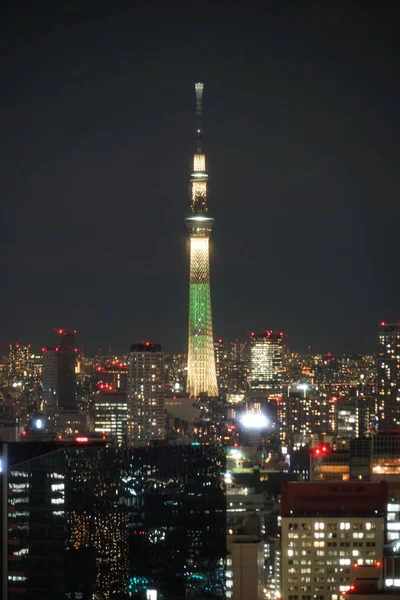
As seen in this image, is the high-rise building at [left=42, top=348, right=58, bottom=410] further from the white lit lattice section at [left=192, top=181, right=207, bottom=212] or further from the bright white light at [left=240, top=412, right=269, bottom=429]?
the white lit lattice section at [left=192, top=181, right=207, bottom=212]

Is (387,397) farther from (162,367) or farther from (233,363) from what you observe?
(233,363)

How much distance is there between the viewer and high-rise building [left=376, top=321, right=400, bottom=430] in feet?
139

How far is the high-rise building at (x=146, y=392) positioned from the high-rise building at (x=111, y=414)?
7.3 inches

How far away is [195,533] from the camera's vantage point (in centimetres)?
1524

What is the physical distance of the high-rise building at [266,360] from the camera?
53.7 meters

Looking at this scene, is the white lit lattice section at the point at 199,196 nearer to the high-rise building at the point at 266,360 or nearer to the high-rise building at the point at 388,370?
the high-rise building at the point at 388,370

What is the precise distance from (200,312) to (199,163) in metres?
3.56

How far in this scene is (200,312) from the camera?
45.9 m

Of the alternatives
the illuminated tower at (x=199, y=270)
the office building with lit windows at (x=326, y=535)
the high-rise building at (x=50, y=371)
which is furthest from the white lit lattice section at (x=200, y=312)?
the office building with lit windows at (x=326, y=535)

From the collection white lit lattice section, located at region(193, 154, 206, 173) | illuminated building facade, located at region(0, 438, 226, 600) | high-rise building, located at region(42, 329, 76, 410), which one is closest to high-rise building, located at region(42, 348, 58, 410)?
high-rise building, located at region(42, 329, 76, 410)

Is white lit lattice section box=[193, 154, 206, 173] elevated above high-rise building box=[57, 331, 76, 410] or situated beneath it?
elevated above

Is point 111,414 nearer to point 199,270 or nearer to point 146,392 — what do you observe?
point 146,392

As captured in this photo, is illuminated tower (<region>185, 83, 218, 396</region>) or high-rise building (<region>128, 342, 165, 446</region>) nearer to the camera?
high-rise building (<region>128, 342, 165, 446</region>)

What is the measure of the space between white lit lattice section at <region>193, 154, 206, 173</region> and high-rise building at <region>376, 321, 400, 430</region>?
5.72 metres
